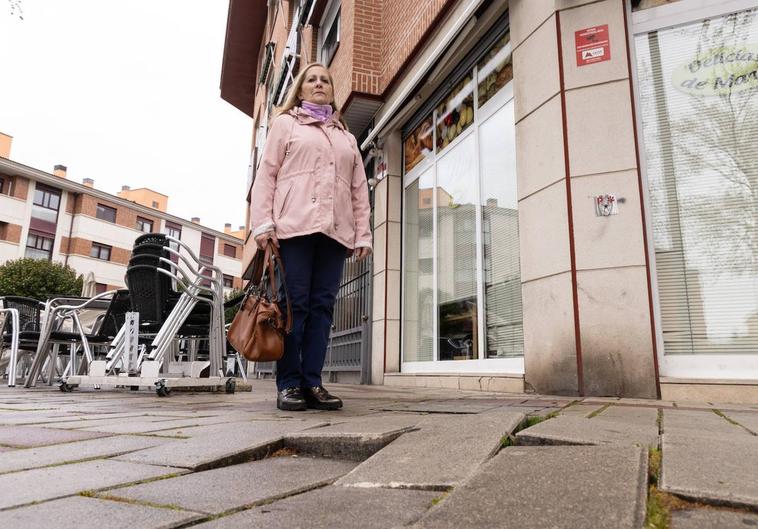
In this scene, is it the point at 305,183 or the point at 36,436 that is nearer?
the point at 36,436

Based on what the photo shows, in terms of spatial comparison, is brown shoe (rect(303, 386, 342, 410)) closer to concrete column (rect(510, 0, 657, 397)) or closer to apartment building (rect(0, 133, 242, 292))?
concrete column (rect(510, 0, 657, 397))

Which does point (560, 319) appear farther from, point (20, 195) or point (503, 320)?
point (20, 195)

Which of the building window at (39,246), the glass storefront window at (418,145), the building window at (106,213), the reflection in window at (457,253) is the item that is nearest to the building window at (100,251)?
the building window at (106,213)

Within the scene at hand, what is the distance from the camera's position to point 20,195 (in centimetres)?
3366

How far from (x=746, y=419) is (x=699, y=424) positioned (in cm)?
53

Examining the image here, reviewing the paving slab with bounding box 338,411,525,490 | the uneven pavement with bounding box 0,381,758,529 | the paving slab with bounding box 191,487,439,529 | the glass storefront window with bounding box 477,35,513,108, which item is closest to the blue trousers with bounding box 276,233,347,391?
the uneven pavement with bounding box 0,381,758,529

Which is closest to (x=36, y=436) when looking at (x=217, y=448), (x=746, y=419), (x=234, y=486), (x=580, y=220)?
(x=217, y=448)

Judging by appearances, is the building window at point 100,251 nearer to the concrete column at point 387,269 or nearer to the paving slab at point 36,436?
the concrete column at point 387,269

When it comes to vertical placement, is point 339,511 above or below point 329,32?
below

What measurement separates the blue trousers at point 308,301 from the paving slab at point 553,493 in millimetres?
2004

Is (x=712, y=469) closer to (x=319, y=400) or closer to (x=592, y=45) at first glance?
(x=319, y=400)

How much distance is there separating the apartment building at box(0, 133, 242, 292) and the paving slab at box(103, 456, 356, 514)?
3130 cm

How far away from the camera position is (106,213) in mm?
38656

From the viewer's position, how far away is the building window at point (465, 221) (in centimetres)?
545
